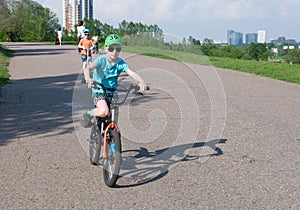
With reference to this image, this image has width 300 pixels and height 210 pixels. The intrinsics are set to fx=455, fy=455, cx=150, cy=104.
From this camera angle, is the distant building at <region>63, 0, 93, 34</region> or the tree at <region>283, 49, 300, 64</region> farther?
the distant building at <region>63, 0, 93, 34</region>

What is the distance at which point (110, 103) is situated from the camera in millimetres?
5242

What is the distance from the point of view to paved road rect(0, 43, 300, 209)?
476 centimetres

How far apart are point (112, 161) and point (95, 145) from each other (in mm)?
742

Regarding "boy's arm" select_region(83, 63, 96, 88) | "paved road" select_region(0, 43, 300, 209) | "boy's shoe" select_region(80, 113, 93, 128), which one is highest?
"boy's arm" select_region(83, 63, 96, 88)

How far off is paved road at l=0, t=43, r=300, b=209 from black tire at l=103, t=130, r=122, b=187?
13 centimetres

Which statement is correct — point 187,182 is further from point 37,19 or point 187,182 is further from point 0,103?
point 37,19

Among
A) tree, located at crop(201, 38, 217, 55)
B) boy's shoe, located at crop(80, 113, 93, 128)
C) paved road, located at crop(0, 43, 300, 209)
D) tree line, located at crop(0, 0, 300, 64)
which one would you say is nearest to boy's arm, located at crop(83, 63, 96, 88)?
boy's shoe, located at crop(80, 113, 93, 128)

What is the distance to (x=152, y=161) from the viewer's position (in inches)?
243

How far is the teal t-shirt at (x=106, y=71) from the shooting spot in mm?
5254

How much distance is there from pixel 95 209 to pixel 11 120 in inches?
188

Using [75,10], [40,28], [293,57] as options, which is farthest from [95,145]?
[75,10]

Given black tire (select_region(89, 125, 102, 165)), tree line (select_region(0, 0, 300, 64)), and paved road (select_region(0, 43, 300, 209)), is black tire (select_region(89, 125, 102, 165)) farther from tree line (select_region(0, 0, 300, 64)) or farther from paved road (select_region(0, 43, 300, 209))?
tree line (select_region(0, 0, 300, 64))

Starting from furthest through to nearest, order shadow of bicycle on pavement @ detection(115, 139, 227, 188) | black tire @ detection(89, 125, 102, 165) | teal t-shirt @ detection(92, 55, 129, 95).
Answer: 1. black tire @ detection(89, 125, 102, 165)
2. shadow of bicycle on pavement @ detection(115, 139, 227, 188)
3. teal t-shirt @ detection(92, 55, 129, 95)

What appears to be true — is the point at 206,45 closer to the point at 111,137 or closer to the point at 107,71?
the point at 107,71
